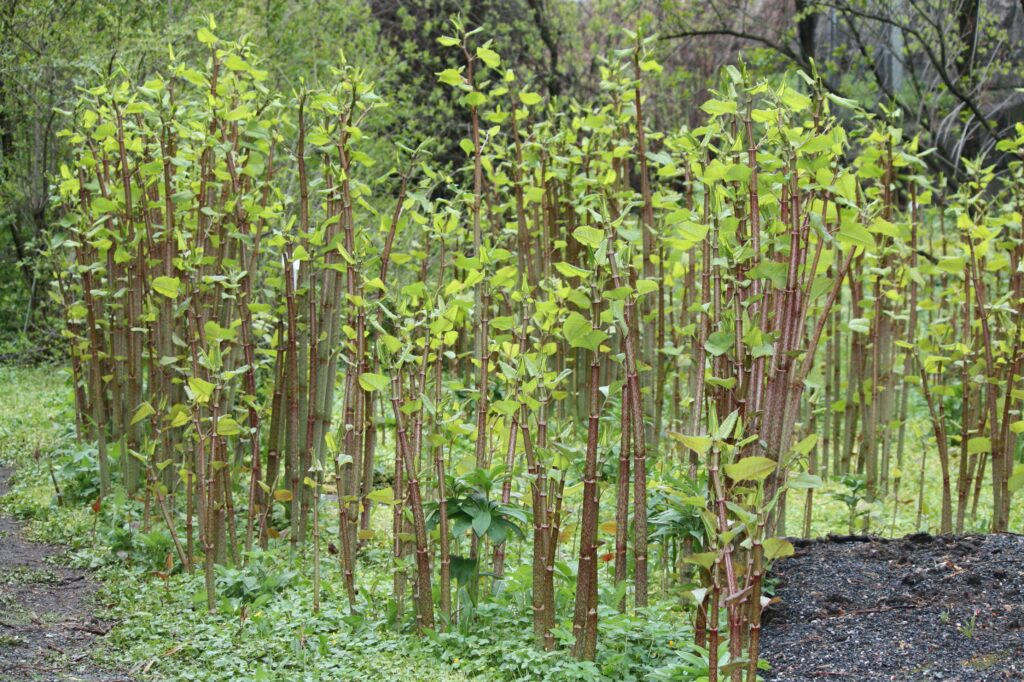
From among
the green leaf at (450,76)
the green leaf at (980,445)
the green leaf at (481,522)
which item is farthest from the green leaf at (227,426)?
the green leaf at (980,445)

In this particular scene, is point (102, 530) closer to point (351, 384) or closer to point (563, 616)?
point (351, 384)

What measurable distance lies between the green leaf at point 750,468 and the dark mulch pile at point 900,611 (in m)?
0.77

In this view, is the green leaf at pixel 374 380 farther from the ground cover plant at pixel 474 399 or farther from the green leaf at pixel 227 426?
the green leaf at pixel 227 426

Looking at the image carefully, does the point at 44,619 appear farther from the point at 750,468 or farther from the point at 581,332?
the point at 750,468

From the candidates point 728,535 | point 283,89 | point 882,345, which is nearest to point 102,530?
point 728,535

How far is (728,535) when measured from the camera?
2.01 meters

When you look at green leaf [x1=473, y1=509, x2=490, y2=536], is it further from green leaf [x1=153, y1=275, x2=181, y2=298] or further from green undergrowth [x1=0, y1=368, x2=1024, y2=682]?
green leaf [x1=153, y1=275, x2=181, y2=298]

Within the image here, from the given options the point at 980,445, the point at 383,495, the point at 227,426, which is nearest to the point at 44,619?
the point at 227,426

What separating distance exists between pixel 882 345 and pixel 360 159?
8.57 feet

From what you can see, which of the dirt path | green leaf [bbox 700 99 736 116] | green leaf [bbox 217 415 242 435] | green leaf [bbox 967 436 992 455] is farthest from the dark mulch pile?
the dirt path

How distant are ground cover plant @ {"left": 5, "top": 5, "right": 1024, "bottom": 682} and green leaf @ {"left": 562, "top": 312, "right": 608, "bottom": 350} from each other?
0.04ft

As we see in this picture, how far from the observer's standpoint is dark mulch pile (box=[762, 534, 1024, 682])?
8.48 ft

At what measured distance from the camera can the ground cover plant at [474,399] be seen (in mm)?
2514

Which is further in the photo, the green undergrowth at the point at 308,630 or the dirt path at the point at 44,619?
the dirt path at the point at 44,619
